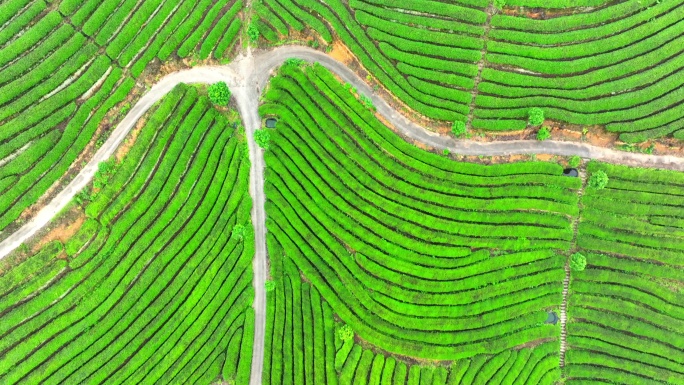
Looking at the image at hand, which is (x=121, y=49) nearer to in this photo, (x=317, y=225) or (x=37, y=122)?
(x=37, y=122)

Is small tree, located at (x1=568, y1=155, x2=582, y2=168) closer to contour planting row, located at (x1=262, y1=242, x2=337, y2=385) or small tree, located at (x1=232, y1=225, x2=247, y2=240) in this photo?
contour planting row, located at (x1=262, y1=242, x2=337, y2=385)

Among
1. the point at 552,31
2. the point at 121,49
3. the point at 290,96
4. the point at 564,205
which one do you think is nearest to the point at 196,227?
the point at 290,96

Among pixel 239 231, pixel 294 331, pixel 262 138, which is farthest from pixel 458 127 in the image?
pixel 294 331

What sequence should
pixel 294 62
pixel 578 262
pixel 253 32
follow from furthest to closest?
pixel 294 62
pixel 253 32
pixel 578 262

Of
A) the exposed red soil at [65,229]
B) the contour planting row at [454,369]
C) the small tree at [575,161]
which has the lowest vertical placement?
the contour planting row at [454,369]

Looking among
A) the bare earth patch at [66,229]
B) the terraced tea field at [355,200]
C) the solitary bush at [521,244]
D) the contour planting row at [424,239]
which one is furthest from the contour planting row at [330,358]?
the bare earth patch at [66,229]

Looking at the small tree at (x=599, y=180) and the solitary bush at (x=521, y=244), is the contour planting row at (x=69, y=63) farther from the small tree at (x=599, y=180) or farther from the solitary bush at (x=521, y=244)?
the small tree at (x=599, y=180)

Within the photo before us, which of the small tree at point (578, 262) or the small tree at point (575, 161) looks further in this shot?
the small tree at point (575, 161)

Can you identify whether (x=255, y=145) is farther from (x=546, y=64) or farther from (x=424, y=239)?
(x=546, y=64)
